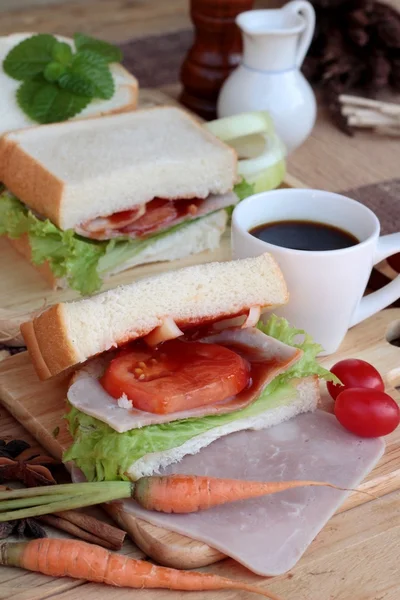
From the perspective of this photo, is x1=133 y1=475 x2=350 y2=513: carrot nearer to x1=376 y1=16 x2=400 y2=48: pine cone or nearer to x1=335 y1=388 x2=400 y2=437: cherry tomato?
x1=335 y1=388 x2=400 y2=437: cherry tomato

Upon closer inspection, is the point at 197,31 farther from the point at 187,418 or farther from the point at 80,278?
the point at 187,418

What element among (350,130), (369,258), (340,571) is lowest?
(350,130)

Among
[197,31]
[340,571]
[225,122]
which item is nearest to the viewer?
[340,571]

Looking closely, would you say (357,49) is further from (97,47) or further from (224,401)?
(224,401)

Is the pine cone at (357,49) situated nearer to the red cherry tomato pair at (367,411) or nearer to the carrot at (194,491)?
the red cherry tomato pair at (367,411)

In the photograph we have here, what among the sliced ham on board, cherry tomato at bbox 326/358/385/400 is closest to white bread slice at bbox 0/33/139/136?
cherry tomato at bbox 326/358/385/400

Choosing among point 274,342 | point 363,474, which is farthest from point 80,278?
point 363,474
